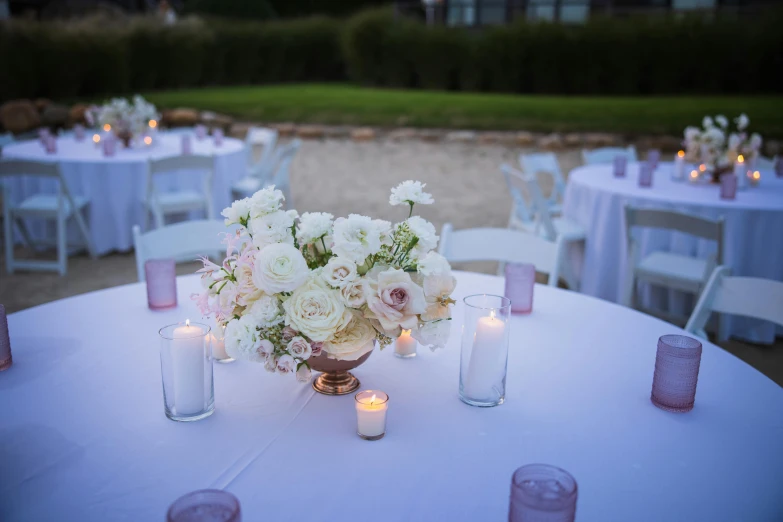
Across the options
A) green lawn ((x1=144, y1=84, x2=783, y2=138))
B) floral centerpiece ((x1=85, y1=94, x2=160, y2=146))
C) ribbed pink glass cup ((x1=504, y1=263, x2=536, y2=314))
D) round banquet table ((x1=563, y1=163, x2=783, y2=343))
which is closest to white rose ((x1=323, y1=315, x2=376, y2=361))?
ribbed pink glass cup ((x1=504, y1=263, x2=536, y2=314))

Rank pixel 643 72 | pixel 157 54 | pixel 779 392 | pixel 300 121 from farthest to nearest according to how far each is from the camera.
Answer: pixel 157 54
pixel 643 72
pixel 300 121
pixel 779 392

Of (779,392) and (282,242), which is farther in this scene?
(779,392)

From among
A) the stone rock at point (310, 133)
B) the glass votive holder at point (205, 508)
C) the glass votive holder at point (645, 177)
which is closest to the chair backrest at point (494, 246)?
the glass votive holder at point (205, 508)

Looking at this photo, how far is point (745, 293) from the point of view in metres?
1.96

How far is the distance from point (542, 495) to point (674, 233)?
3.18 m

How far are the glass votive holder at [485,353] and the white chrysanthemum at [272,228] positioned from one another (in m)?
0.39

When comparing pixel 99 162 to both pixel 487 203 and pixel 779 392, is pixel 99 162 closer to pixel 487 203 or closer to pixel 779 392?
pixel 487 203

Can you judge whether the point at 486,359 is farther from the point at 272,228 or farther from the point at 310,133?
the point at 310,133

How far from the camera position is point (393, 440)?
1.27m

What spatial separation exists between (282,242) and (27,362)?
2.41 ft

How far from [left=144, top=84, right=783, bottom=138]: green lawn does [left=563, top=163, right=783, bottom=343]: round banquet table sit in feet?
22.1

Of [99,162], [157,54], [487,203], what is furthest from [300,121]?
[99,162]

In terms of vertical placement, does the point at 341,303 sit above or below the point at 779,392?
above

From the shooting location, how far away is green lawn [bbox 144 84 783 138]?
10820 mm
